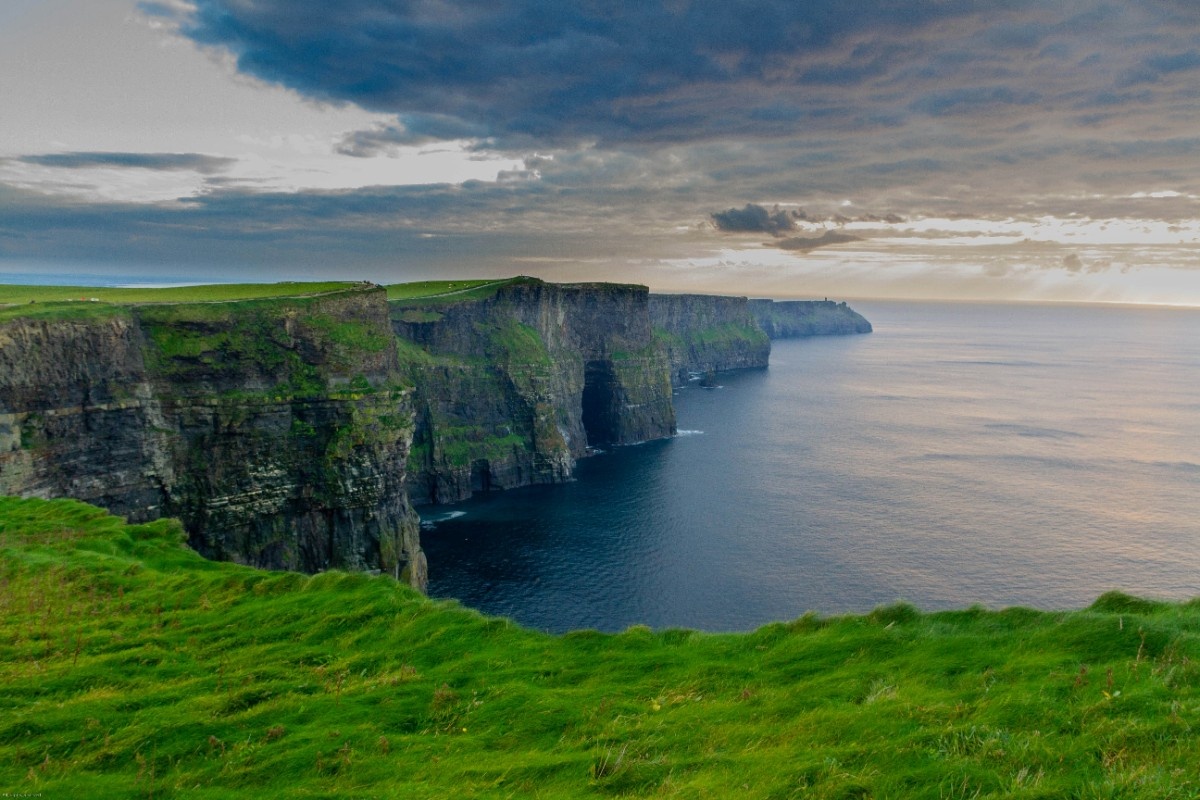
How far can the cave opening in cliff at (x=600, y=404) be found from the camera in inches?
5812

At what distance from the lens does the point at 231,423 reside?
195 feet

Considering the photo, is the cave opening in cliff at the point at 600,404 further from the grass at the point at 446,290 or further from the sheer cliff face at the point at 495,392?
the grass at the point at 446,290

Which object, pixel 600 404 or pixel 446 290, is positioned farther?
pixel 600 404

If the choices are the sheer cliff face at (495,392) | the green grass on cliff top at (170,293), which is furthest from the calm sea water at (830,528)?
the green grass on cliff top at (170,293)

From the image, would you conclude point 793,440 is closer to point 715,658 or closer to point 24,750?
point 715,658

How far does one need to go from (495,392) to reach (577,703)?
104m

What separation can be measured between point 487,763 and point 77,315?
59.1 meters

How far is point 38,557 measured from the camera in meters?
24.4

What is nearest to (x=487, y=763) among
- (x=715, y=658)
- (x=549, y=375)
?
(x=715, y=658)

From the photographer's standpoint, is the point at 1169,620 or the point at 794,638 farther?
the point at 794,638

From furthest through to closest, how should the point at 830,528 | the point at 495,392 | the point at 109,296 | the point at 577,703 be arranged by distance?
1. the point at 495,392
2. the point at 830,528
3. the point at 109,296
4. the point at 577,703

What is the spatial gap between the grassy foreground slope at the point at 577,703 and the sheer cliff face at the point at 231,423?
37557 millimetres

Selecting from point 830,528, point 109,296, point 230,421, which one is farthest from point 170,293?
point 830,528

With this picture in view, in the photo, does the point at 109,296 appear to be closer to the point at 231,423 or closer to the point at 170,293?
the point at 170,293
